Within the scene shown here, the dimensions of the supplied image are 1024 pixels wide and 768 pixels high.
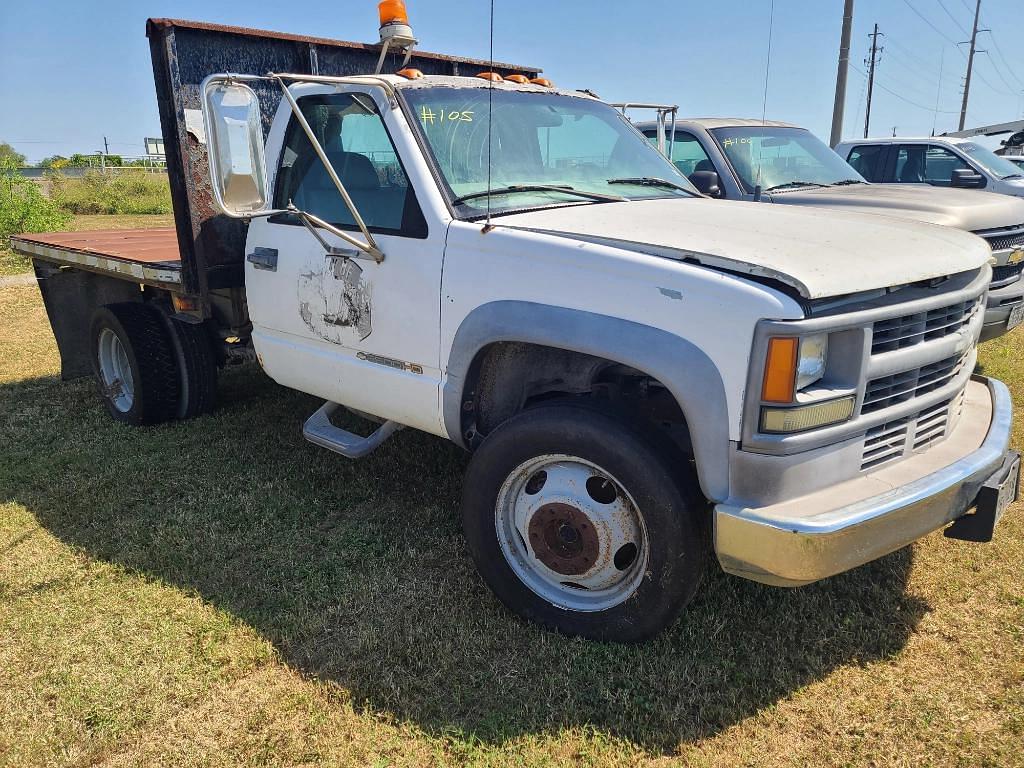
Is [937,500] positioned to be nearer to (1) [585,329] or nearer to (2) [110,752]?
(1) [585,329]

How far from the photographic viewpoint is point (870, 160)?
32.4 feet

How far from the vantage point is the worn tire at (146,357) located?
17.2ft

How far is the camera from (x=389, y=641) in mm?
3133

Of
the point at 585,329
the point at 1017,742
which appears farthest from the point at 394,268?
the point at 1017,742

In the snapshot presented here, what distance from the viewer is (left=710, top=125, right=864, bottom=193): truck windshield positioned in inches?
276

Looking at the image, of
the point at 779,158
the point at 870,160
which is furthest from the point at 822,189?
the point at 870,160

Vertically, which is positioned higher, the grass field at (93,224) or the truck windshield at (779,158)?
the truck windshield at (779,158)

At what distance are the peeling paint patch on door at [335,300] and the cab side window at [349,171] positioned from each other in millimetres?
233

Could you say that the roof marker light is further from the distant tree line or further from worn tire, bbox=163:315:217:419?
the distant tree line

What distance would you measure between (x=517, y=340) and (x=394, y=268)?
0.76 m

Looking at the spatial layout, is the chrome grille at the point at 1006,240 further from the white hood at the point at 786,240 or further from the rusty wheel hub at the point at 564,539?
A: the rusty wheel hub at the point at 564,539

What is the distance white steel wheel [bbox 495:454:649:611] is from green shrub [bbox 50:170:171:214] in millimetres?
25036

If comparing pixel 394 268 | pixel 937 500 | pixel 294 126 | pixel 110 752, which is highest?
pixel 294 126

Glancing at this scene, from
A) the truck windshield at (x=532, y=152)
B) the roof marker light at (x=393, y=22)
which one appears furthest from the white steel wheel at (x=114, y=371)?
the truck windshield at (x=532, y=152)
